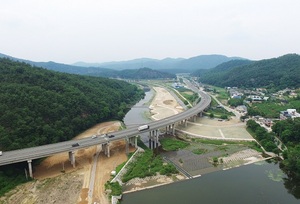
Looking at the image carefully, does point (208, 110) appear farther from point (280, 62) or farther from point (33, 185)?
point (280, 62)

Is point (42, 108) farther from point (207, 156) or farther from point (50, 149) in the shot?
point (207, 156)

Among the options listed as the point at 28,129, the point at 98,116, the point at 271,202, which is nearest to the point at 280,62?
the point at 98,116

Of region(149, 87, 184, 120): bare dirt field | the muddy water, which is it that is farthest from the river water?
region(149, 87, 184, 120): bare dirt field

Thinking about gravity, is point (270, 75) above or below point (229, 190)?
above

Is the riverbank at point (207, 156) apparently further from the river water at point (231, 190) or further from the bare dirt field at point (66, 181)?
the bare dirt field at point (66, 181)

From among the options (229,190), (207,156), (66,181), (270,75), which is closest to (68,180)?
(66,181)

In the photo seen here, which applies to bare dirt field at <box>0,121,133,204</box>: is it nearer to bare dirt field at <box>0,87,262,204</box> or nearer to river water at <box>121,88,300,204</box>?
bare dirt field at <box>0,87,262,204</box>
